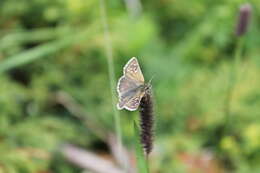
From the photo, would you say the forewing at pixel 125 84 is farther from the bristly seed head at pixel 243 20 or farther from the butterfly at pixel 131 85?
the bristly seed head at pixel 243 20

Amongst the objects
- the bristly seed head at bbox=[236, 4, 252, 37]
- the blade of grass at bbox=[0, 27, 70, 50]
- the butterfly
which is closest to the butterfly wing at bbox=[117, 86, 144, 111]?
the butterfly

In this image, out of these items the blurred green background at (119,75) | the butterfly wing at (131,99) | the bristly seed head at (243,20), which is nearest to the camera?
the butterfly wing at (131,99)

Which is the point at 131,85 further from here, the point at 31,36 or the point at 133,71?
the point at 31,36

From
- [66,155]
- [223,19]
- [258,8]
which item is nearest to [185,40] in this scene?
[223,19]

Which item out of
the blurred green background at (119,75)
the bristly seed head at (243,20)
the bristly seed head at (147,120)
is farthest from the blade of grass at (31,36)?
the bristly seed head at (147,120)

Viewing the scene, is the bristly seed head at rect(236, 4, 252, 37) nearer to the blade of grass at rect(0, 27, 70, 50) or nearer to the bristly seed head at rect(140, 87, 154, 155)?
the bristly seed head at rect(140, 87, 154, 155)

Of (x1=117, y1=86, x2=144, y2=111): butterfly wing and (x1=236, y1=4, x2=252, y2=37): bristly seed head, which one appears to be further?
(x1=236, y1=4, x2=252, y2=37): bristly seed head

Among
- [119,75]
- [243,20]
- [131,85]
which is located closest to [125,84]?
[131,85]
